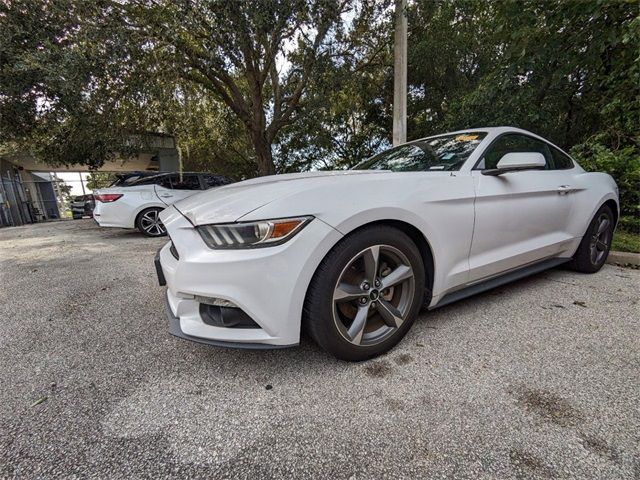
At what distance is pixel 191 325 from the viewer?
1.51 metres

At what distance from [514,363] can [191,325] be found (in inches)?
65.9

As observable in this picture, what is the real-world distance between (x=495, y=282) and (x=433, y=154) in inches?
41.1

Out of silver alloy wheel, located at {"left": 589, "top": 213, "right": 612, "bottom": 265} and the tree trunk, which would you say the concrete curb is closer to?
silver alloy wheel, located at {"left": 589, "top": 213, "right": 612, "bottom": 265}

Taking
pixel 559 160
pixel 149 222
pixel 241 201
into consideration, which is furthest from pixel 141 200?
pixel 559 160

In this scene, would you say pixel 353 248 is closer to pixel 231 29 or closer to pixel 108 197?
pixel 231 29

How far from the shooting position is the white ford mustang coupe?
4.66ft

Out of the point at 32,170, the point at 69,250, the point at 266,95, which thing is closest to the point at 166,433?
the point at 69,250

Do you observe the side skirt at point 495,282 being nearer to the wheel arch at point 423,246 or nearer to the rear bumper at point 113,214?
the wheel arch at point 423,246

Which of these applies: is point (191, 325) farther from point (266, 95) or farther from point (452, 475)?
point (266, 95)

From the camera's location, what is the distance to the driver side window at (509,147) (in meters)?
2.21

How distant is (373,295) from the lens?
1661mm

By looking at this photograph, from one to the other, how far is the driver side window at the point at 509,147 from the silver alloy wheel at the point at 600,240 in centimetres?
91

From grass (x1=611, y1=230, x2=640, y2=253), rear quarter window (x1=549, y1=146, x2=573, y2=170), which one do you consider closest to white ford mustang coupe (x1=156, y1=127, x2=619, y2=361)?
rear quarter window (x1=549, y1=146, x2=573, y2=170)

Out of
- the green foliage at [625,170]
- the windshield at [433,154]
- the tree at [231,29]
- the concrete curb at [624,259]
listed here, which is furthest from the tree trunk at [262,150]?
the concrete curb at [624,259]
